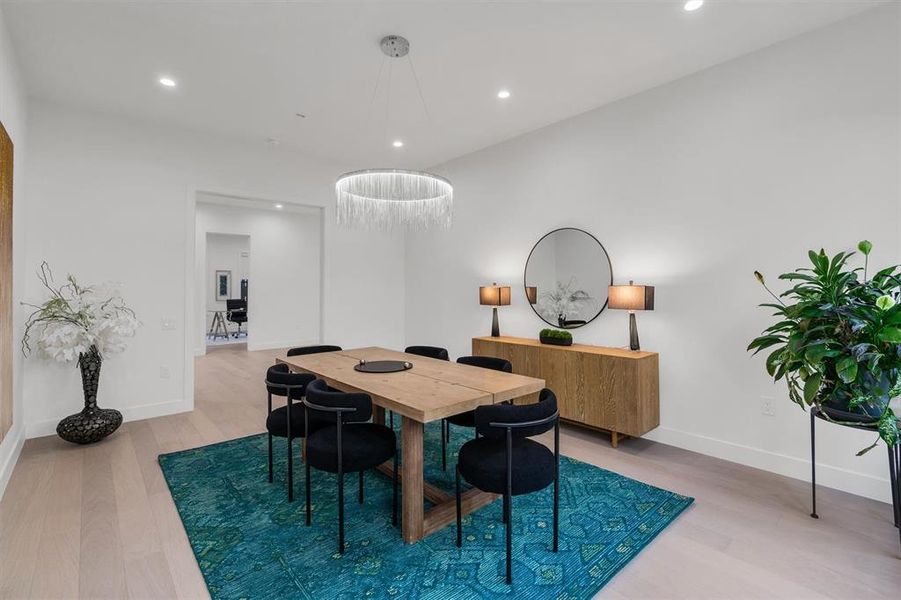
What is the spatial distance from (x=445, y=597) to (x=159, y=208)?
15.1 ft

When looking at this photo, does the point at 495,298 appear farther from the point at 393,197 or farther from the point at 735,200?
the point at 735,200

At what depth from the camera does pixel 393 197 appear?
3.40 meters

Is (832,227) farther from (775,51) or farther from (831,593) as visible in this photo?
(831,593)

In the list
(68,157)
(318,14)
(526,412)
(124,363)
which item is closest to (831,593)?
(526,412)

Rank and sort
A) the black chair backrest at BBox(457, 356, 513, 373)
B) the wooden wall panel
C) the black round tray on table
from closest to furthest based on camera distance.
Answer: the wooden wall panel < the black round tray on table < the black chair backrest at BBox(457, 356, 513, 373)

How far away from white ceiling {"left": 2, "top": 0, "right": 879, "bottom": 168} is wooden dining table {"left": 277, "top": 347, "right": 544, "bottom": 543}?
7.71ft

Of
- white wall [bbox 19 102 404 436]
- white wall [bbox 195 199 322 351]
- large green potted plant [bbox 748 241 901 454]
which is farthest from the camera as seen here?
white wall [bbox 195 199 322 351]

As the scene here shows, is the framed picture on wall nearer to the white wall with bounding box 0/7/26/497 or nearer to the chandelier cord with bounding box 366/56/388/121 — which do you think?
the white wall with bounding box 0/7/26/497

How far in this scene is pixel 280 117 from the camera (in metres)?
4.16

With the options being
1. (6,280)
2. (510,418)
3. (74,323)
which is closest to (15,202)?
(6,280)

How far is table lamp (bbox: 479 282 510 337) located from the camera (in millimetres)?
4637

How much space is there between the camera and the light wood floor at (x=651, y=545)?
6.08 ft

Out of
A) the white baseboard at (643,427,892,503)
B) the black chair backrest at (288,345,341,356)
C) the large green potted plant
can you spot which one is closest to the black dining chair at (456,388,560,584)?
the large green potted plant

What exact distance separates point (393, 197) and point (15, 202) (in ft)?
9.55
